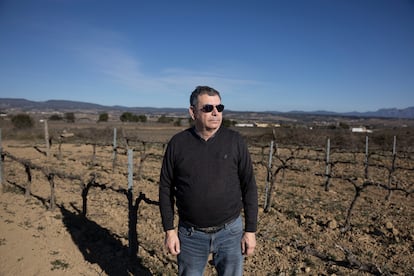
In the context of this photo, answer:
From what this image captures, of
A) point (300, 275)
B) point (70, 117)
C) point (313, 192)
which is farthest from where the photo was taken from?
point (70, 117)

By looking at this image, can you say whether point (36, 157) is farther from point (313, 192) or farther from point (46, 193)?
point (313, 192)

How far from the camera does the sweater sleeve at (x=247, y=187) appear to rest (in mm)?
2402

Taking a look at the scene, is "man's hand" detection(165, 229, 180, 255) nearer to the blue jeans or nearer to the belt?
the blue jeans

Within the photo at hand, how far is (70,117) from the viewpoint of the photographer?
198 ft

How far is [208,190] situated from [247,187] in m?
0.34

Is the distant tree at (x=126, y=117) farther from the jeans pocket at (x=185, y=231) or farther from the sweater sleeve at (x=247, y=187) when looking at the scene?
the sweater sleeve at (x=247, y=187)

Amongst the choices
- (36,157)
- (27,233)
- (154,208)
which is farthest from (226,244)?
(36,157)

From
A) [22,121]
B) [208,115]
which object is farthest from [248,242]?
[22,121]

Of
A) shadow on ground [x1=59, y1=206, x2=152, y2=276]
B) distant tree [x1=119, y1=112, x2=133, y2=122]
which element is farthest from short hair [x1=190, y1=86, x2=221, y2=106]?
distant tree [x1=119, y1=112, x2=133, y2=122]

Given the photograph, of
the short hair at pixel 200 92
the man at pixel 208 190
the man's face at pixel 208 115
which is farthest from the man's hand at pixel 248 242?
the short hair at pixel 200 92

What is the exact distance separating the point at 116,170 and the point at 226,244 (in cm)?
992

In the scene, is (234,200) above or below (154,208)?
above

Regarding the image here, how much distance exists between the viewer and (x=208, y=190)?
232 cm

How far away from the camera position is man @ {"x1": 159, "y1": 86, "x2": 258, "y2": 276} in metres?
2.32
